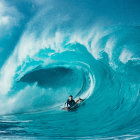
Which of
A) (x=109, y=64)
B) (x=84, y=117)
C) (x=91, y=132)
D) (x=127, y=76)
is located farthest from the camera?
(x=109, y=64)

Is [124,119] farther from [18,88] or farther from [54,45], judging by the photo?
[18,88]

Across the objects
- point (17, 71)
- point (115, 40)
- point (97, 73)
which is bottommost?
point (97, 73)

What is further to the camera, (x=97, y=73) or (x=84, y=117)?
(x=97, y=73)

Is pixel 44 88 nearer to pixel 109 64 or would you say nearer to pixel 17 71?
pixel 17 71

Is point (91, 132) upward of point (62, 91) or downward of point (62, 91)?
downward

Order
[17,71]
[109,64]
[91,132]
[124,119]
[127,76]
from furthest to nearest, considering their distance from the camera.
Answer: [17,71]
[109,64]
[127,76]
[124,119]
[91,132]

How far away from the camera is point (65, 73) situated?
25.8 ft

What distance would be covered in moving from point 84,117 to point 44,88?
2.92 metres

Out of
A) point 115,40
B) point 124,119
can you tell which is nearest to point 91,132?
point 124,119

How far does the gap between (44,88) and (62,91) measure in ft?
3.04

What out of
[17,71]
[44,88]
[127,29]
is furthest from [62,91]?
[127,29]

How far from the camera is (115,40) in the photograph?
23.6 ft

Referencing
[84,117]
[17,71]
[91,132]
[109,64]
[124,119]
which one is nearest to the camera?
[91,132]

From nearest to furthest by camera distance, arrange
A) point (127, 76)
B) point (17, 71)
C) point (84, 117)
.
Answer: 1. point (84, 117)
2. point (127, 76)
3. point (17, 71)
